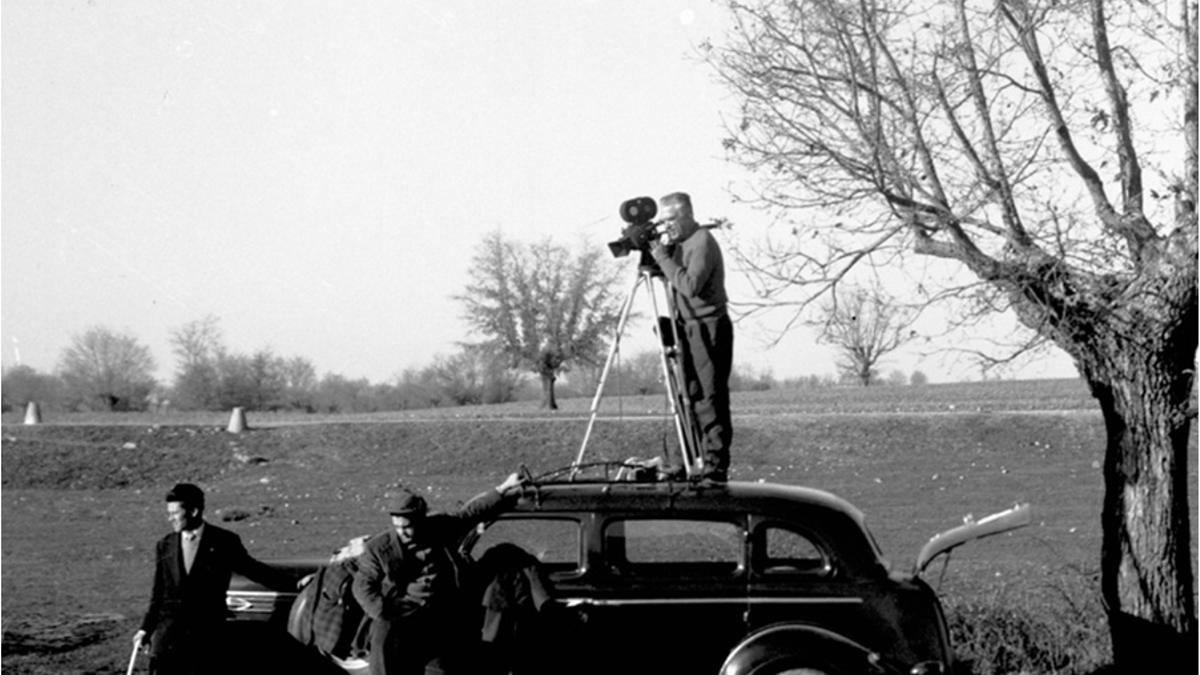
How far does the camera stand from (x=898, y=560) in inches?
679

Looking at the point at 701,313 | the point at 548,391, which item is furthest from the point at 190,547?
the point at 548,391

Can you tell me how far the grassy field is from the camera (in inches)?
455

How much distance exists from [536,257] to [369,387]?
25334mm

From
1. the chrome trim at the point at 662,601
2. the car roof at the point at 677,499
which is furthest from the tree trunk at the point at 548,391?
the chrome trim at the point at 662,601

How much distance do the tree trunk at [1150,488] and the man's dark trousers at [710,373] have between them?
12.5 feet

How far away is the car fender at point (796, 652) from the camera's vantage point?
6586mm

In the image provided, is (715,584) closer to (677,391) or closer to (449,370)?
(677,391)

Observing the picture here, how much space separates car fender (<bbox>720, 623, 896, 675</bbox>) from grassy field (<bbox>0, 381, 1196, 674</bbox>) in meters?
4.38

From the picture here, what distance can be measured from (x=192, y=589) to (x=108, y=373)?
Answer: 58.5m

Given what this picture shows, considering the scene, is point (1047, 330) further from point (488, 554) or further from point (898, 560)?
point (898, 560)

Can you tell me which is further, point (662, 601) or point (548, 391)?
point (548, 391)

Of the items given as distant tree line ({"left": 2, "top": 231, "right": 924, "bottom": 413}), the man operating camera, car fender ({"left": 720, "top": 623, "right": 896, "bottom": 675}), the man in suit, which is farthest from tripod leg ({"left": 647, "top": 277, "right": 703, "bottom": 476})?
distant tree line ({"left": 2, "top": 231, "right": 924, "bottom": 413})

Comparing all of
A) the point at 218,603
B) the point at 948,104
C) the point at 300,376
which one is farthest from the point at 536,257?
the point at 218,603

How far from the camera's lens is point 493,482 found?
92.5 feet
